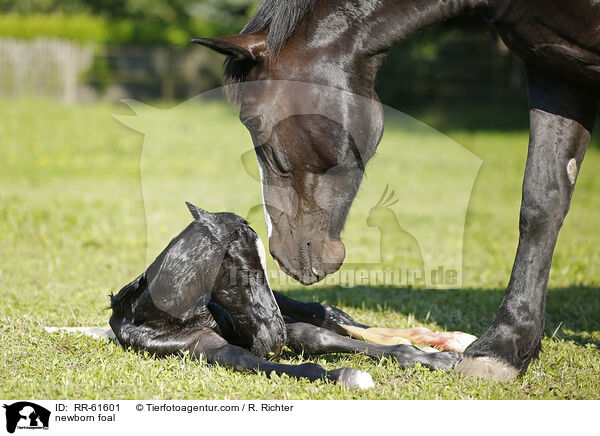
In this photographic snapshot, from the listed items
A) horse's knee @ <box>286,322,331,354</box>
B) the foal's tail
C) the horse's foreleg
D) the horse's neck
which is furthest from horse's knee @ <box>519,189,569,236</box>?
the foal's tail

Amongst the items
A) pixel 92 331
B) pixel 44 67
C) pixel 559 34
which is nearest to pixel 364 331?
pixel 92 331

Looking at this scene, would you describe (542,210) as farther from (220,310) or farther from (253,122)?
(220,310)

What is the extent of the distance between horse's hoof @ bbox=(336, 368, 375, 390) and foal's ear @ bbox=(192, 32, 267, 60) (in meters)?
1.38

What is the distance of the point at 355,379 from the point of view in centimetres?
263

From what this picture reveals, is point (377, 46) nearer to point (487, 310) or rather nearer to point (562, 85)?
point (562, 85)

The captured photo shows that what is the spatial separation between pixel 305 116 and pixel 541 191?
4.19ft

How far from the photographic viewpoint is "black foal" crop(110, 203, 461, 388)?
298cm

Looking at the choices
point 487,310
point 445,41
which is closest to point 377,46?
point 487,310

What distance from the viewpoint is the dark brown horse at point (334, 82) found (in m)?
2.74

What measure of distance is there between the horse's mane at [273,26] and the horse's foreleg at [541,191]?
4.12 ft

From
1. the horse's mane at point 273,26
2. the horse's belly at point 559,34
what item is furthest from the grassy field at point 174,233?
the horse's belly at point 559,34
